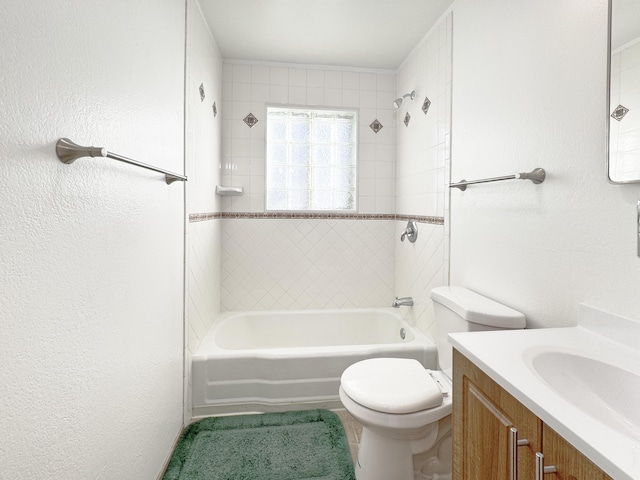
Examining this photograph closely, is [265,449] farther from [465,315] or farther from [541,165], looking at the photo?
[541,165]

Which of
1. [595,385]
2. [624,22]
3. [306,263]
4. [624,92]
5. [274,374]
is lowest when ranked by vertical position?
[274,374]

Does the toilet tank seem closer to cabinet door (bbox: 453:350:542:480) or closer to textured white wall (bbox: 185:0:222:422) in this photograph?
cabinet door (bbox: 453:350:542:480)

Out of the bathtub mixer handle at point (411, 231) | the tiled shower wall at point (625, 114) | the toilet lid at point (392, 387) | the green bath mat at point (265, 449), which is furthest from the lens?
the bathtub mixer handle at point (411, 231)

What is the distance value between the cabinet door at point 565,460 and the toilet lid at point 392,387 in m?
0.72

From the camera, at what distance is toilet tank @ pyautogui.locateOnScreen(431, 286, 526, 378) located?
141 cm

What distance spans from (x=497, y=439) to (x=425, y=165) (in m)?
1.86

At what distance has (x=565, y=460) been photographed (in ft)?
2.15

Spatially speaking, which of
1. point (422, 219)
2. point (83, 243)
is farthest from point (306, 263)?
point (83, 243)

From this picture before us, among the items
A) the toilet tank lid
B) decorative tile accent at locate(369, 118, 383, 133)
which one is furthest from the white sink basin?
decorative tile accent at locate(369, 118, 383, 133)

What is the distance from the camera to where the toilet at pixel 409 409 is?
1.38 meters

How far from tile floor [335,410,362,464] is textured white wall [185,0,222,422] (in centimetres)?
89

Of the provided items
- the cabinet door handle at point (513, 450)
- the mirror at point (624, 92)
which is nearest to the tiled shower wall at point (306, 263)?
the mirror at point (624, 92)

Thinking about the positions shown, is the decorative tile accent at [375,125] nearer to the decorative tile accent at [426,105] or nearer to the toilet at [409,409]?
the decorative tile accent at [426,105]

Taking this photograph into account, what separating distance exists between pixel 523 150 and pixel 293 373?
66.0 inches
